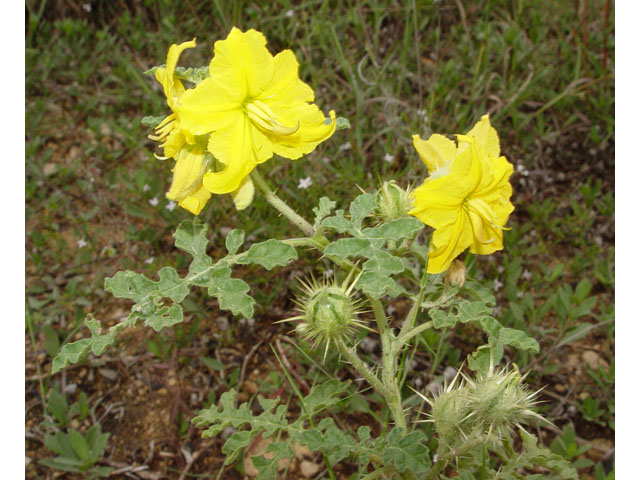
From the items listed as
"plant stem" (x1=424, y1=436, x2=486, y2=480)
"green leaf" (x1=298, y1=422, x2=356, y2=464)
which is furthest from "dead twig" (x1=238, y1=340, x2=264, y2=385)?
"plant stem" (x1=424, y1=436, x2=486, y2=480)

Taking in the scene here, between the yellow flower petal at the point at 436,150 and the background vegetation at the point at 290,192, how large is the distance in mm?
1081

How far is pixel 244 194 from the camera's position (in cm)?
163

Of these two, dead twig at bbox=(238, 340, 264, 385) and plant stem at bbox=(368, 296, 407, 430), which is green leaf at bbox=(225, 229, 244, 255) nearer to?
plant stem at bbox=(368, 296, 407, 430)

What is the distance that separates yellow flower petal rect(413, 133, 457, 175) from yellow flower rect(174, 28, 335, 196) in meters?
0.26

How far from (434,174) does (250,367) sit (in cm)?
164

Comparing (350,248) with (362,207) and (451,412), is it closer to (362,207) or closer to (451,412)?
(362,207)

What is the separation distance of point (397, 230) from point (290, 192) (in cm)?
167

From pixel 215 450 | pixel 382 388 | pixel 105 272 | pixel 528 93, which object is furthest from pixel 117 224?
pixel 528 93

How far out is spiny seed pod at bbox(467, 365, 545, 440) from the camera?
1.69 metres

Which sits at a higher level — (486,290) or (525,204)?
(486,290)

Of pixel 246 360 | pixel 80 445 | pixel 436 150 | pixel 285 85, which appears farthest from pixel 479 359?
pixel 80 445

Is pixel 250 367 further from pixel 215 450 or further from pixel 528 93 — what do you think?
pixel 528 93

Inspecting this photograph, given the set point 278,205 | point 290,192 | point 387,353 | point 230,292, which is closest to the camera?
point 230,292

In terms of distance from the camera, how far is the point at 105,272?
3.24 metres
